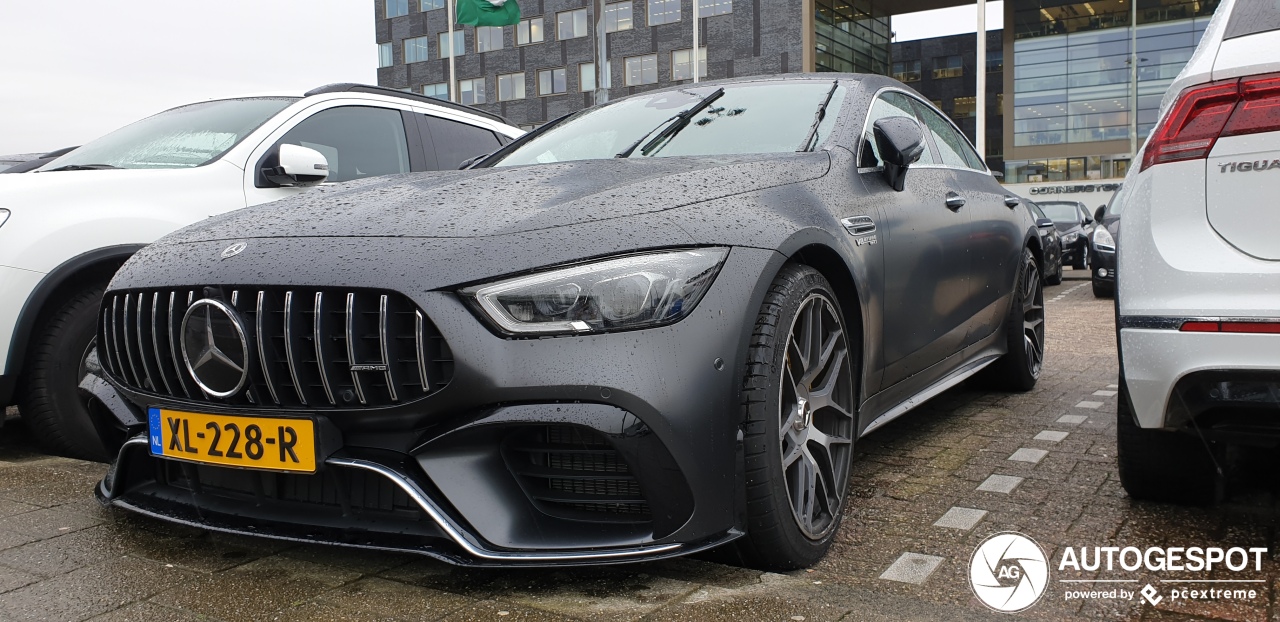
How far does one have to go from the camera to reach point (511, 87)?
48.7m

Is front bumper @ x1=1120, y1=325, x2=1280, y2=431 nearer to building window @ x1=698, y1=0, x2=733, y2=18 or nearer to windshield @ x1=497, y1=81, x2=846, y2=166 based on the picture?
windshield @ x1=497, y1=81, x2=846, y2=166

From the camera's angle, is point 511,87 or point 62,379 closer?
point 62,379

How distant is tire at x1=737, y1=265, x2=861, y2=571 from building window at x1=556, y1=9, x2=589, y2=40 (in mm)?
45258

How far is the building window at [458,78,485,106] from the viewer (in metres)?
49.7

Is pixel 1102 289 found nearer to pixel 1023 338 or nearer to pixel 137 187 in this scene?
pixel 1023 338

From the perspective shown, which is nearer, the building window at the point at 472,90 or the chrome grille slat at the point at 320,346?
the chrome grille slat at the point at 320,346

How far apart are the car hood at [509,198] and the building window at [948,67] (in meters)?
52.6

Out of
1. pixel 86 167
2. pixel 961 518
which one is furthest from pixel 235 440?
pixel 86 167

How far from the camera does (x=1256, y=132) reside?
2.19 meters

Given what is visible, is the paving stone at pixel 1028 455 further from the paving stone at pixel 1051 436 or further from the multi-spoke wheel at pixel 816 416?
the multi-spoke wheel at pixel 816 416

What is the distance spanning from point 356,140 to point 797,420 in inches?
130

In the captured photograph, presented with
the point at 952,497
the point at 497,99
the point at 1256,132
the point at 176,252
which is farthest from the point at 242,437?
the point at 497,99

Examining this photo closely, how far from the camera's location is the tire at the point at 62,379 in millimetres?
3500

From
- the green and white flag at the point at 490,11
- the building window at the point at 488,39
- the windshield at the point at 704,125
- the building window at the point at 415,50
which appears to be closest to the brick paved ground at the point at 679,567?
the windshield at the point at 704,125
